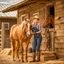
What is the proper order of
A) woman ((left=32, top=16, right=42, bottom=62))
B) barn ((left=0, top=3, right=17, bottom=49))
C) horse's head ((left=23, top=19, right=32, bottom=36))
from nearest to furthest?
horse's head ((left=23, top=19, right=32, bottom=36)), woman ((left=32, top=16, right=42, bottom=62)), barn ((left=0, top=3, right=17, bottom=49))

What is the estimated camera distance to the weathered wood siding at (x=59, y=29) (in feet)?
49.4

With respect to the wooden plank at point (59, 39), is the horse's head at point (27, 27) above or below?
above

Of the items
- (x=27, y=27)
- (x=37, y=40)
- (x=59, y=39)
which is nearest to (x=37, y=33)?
(x=37, y=40)

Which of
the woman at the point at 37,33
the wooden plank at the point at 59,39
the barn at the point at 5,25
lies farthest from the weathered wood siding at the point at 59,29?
the barn at the point at 5,25

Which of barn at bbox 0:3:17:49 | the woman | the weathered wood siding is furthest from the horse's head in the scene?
barn at bbox 0:3:17:49

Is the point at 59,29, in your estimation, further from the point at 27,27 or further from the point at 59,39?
the point at 27,27

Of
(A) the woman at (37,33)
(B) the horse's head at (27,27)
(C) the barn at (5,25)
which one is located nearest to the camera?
(B) the horse's head at (27,27)

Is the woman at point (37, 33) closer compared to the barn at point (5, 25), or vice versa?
the woman at point (37, 33)

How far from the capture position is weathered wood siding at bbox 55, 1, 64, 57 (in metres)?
15.1

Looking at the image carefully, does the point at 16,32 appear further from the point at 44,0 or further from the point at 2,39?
the point at 2,39

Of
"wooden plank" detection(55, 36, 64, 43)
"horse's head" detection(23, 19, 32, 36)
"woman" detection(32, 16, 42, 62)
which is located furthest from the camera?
"wooden plank" detection(55, 36, 64, 43)

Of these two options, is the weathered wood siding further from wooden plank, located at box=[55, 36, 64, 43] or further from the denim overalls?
the denim overalls

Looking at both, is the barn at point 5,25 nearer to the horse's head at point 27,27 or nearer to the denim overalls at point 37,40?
the horse's head at point 27,27

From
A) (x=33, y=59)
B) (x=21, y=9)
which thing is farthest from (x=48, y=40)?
(x=21, y=9)
